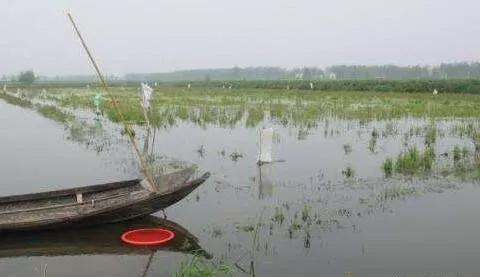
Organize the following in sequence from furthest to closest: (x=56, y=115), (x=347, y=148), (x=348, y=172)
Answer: (x=56, y=115), (x=347, y=148), (x=348, y=172)

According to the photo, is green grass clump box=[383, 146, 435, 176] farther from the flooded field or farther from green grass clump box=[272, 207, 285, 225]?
green grass clump box=[272, 207, 285, 225]

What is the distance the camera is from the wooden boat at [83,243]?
8.09 metres

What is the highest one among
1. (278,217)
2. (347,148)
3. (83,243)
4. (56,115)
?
(56,115)

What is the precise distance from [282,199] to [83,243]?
380 cm

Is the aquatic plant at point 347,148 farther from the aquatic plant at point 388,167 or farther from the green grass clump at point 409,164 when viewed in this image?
the aquatic plant at point 388,167

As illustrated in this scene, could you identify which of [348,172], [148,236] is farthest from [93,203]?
[348,172]

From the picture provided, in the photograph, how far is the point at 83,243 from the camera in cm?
840

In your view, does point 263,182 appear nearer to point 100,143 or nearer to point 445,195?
point 445,195

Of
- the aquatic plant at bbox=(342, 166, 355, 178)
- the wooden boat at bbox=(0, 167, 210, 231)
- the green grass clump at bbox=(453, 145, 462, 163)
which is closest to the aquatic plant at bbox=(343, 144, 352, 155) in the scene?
the aquatic plant at bbox=(342, 166, 355, 178)

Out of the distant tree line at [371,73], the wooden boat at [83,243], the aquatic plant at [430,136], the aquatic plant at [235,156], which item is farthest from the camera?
the distant tree line at [371,73]

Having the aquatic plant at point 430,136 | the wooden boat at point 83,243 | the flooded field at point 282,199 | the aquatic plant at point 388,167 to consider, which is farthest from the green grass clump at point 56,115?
the wooden boat at point 83,243

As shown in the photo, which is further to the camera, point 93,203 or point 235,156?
A: point 235,156

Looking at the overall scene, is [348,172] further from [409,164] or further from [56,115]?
[56,115]

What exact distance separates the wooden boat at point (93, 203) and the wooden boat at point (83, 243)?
222mm
